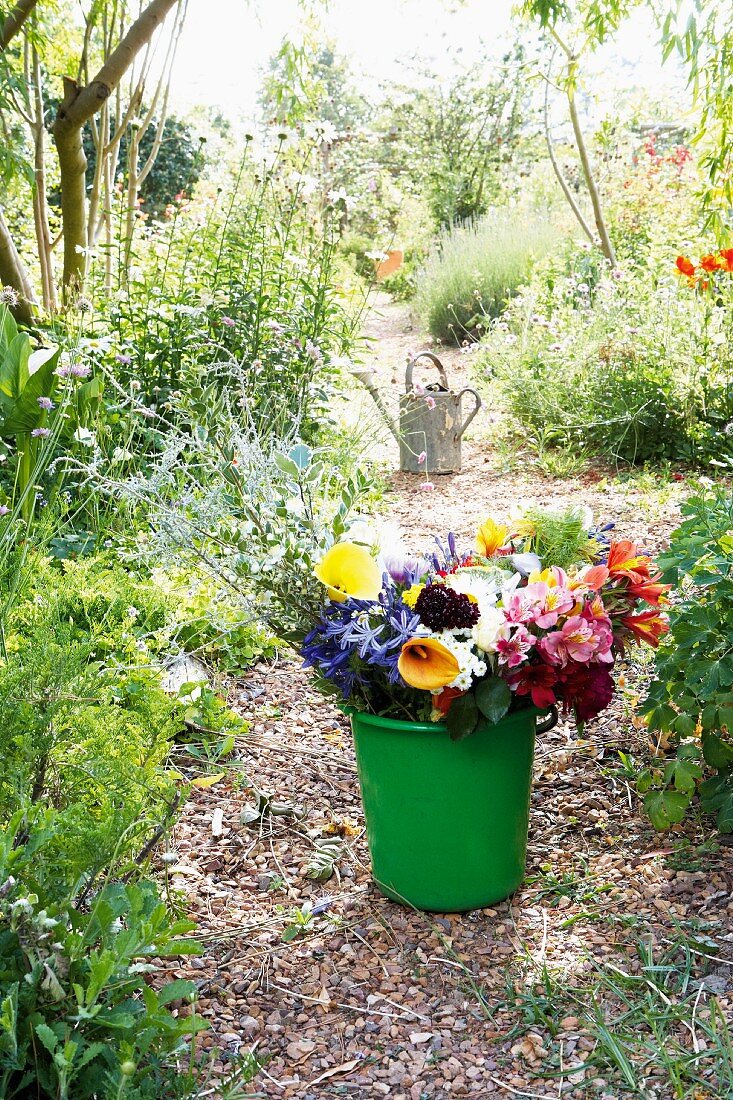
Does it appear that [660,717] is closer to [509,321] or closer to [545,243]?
[509,321]

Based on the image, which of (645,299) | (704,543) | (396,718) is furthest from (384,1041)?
(645,299)

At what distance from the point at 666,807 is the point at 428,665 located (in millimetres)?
614

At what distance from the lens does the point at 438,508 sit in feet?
14.2

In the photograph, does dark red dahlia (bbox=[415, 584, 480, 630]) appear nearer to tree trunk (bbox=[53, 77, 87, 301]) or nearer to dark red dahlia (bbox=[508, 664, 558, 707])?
dark red dahlia (bbox=[508, 664, 558, 707])

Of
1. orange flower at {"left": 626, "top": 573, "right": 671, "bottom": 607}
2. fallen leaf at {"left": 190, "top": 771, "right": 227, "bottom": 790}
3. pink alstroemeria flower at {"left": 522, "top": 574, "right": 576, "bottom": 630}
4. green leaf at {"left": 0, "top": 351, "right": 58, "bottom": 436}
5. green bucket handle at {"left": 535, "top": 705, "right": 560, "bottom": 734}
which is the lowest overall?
fallen leaf at {"left": 190, "top": 771, "right": 227, "bottom": 790}

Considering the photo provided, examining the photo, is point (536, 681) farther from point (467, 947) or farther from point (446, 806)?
point (467, 947)

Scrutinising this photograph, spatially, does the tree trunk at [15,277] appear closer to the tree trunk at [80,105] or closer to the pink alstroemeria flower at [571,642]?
the tree trunk at [80,105]

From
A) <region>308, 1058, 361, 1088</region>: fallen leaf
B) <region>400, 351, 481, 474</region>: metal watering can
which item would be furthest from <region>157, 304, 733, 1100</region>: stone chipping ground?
<region>400, 351, 481, 474</region>: metal watering can

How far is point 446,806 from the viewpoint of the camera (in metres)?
1.66

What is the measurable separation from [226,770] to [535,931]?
2.88 ft

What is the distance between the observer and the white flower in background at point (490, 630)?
1554mm

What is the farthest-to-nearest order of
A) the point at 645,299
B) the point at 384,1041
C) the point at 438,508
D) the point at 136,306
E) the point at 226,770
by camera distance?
the point at 645,299 < the point at 438,508 < the point at 136,306 < the point at 226,770 < the point at 384,1041

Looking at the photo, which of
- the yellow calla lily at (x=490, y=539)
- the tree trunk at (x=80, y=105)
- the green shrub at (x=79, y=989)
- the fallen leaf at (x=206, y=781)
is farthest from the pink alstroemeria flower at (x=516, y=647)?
the tree trunk at (x=80, y=105)

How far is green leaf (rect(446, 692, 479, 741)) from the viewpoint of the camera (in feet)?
5.14
